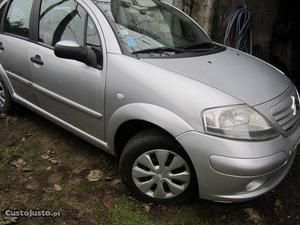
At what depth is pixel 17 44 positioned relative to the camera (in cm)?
390

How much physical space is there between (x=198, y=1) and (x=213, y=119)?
133 inches

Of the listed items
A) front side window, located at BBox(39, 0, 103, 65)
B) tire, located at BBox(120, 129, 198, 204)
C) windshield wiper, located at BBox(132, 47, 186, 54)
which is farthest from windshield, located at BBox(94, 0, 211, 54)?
tire, located at BBox(120, 129, 198, 204)

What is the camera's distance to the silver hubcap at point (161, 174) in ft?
8.80

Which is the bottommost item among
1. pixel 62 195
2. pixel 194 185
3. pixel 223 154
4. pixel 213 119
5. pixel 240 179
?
pixel 62 195

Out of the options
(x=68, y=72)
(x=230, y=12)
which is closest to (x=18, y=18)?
(x=68, y=72)

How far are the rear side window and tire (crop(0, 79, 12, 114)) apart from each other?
67cm

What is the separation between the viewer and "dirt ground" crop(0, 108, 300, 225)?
9.32 ft

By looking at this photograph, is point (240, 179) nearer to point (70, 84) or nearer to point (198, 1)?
point (70, 84)

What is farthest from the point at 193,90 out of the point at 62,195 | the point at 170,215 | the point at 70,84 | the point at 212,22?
the point at 212,22

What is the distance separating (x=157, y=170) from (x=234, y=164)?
628 mm

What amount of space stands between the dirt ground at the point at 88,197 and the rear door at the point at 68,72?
40 centimetres

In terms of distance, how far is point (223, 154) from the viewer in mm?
2393

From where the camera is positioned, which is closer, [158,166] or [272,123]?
[272,123]

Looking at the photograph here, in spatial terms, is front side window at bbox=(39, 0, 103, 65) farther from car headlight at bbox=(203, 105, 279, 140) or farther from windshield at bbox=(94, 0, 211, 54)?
car headlight at bbox=(203, 105, 279, 140)
